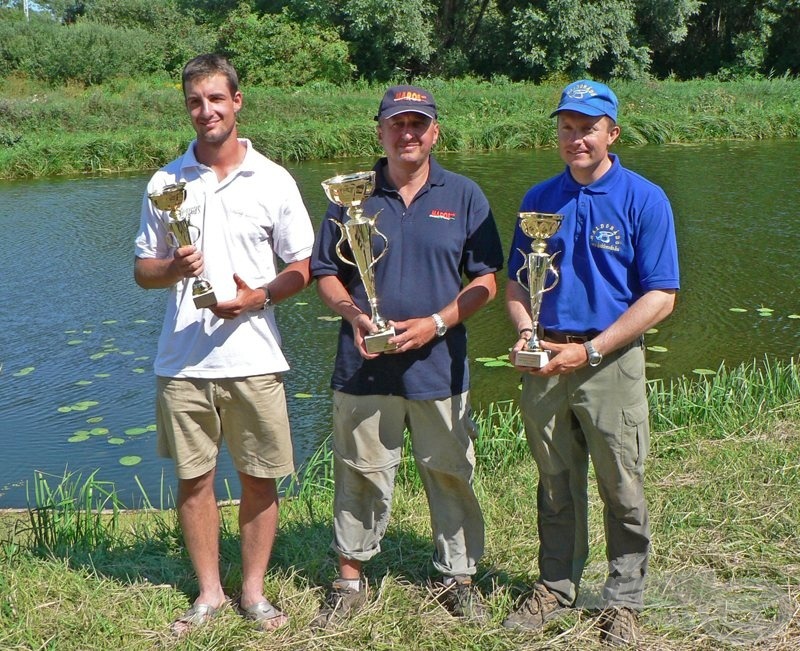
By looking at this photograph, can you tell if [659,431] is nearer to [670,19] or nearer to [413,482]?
[413,482]

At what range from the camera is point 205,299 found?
2.99 meters

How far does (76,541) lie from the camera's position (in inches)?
154

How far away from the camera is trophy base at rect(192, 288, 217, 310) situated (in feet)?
9.77

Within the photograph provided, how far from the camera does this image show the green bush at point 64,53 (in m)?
31.0

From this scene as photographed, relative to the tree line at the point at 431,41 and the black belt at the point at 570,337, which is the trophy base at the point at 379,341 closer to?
the black belt at the point at 570,337

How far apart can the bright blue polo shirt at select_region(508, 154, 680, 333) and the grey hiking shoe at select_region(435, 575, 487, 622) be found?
0.94 meters

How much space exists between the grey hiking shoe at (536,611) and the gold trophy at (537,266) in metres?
0.83

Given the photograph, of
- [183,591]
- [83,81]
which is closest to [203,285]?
[183,591]

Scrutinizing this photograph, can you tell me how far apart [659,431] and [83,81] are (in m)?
29.5

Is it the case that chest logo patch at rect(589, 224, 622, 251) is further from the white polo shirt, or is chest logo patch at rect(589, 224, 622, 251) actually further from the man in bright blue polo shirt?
the white polo shirt

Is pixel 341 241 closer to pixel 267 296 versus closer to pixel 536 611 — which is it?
pixel 267 296

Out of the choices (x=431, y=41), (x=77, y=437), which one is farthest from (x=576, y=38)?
(x=77, y=437)

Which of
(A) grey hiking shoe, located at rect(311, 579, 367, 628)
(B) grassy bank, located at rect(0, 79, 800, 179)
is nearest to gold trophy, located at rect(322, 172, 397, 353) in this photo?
(A) grey hiking shoe, located at rect(311, 579, 367, 628)

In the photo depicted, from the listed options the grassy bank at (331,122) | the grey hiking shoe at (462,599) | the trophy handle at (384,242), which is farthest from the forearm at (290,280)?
the grassy bank at (331,122)
